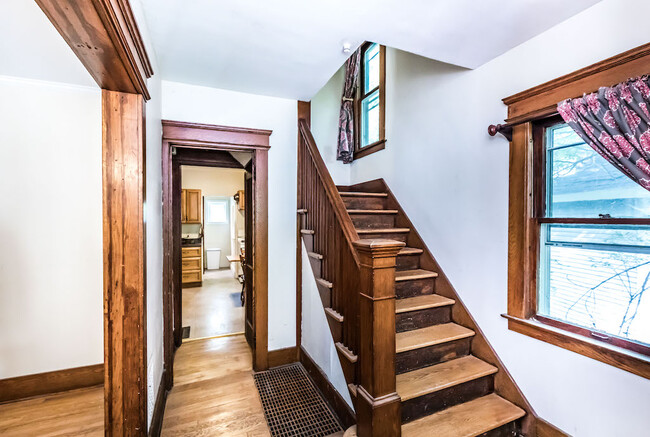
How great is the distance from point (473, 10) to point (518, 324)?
70.8 inches

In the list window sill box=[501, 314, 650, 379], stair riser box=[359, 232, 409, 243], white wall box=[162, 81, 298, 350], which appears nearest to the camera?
window sill box=[501, 314, 650, 379]

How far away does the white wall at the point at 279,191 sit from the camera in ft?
9.11

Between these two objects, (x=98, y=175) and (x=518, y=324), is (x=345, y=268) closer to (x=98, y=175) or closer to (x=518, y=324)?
(x=518, y=324)

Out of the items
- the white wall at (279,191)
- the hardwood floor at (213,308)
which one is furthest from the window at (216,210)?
the white wall at (279,191)

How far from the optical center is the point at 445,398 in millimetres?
1810

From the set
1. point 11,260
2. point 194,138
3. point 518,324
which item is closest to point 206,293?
point 11,260

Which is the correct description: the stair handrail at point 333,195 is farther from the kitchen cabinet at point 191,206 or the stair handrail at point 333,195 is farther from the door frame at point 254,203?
the kitchen cabinet at point 191,206

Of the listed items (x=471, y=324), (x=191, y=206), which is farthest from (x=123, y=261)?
(x=191, y=206)

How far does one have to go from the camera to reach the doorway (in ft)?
14.4

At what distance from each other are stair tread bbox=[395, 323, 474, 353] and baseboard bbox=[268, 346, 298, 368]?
4.24ft

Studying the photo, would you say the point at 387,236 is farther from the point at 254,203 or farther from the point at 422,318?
the point at 254,203

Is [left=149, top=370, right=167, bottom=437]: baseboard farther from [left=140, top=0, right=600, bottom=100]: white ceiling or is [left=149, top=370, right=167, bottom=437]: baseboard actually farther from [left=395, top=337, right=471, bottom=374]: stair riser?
[left=140, top=0, right=600, bottom=100]: white ceiling

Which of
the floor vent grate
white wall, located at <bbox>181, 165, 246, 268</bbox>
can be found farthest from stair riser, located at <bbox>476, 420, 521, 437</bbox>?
white wall, located at <bbox>181, 165, 246, 268</bbox>

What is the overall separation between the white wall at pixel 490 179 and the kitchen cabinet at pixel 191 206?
547cm
